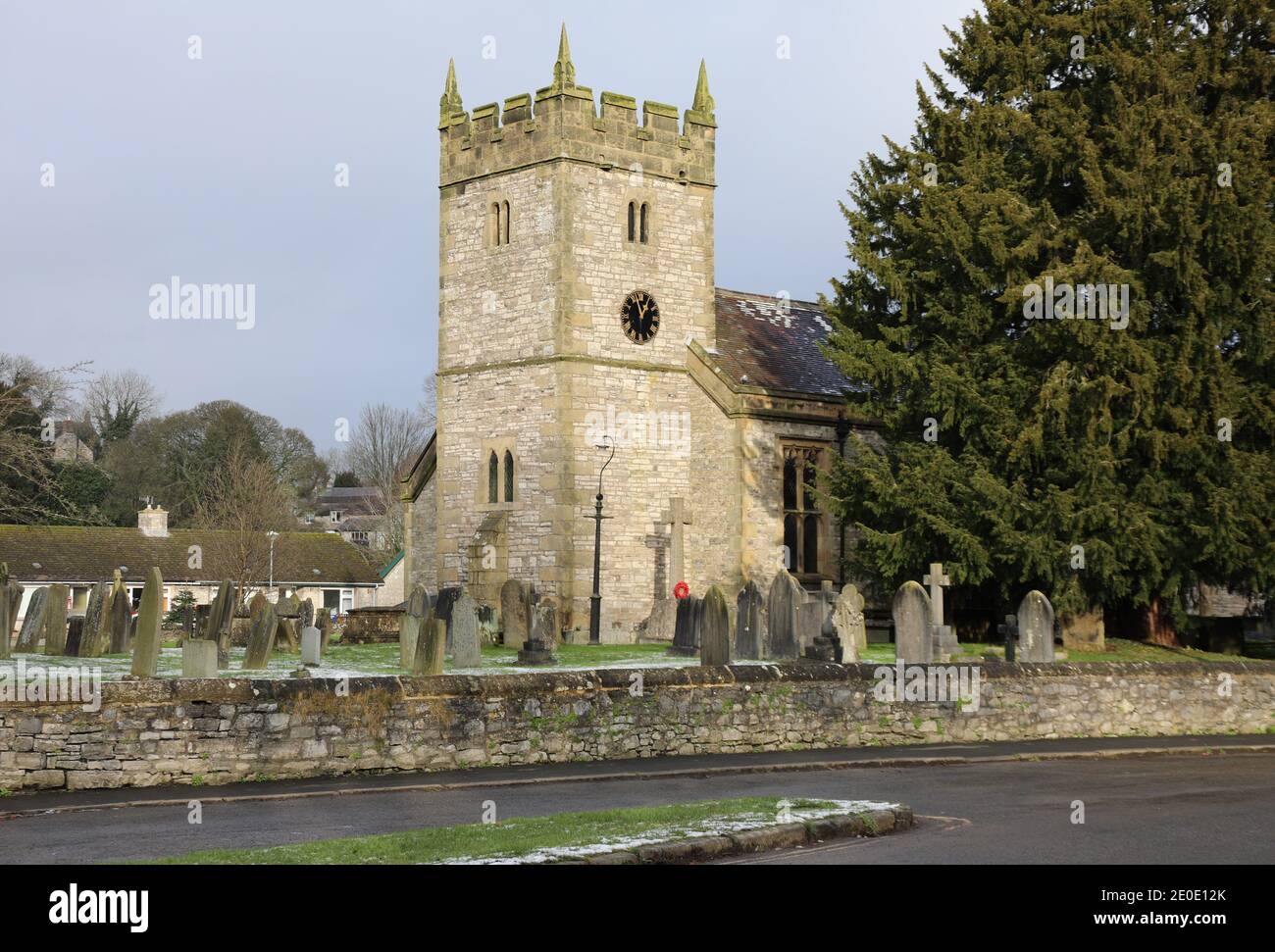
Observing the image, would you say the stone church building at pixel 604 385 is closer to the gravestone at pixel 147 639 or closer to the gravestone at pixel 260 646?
the gravestone at pixel 260 646

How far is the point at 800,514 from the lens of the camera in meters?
34.6

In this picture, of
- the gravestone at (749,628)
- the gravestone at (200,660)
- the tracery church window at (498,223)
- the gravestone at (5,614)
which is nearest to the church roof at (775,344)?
the tracery church window at (498,223)

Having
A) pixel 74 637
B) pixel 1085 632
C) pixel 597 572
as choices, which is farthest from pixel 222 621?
pixel 1085 632

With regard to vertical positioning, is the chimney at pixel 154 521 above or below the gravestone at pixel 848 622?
above

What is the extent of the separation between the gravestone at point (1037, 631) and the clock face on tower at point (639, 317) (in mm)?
13844

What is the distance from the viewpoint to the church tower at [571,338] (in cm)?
3319

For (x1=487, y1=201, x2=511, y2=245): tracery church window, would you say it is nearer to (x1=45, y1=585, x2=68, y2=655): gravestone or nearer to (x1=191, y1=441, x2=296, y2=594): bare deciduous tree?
(x1=45, y1=585, x2=68, y2=655): gravestone

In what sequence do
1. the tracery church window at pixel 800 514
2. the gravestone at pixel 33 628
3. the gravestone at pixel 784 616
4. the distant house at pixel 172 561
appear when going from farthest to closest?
the distant house at pixel 172 561 → the tracery church window at pixel 800 514 → the gravestone at pixel 784 616 → the gravestone at pixel 33 628

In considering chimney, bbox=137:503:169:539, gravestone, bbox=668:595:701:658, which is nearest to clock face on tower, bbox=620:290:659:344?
gravestone, bbox=668:595:701:658

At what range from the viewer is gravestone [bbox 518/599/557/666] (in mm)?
22547

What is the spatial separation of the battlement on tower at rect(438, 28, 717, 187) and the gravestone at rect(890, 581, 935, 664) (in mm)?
15493
